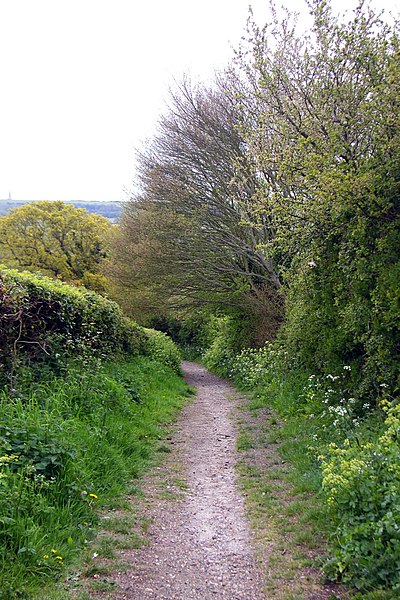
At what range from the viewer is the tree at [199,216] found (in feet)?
58.2

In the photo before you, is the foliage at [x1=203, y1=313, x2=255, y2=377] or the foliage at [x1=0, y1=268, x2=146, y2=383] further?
the foliage at [x1=203, y1=313, x2=255, y2=377]

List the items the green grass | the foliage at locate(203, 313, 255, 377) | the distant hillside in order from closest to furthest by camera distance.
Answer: the green grass, the foliage at locate(203, 313, 255, 377), the distant hillside

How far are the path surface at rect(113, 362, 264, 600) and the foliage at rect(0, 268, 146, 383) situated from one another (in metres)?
2.48

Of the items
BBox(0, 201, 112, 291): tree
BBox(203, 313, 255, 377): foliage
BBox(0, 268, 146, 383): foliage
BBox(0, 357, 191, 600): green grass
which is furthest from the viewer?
BBox(0, 201, 112, 291): tree

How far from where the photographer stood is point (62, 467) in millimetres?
4898

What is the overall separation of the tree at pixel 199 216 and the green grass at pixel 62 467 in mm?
10496

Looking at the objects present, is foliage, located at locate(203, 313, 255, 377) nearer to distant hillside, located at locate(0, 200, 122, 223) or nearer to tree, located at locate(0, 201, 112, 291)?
distant hillside, located at locate(0, 200, 122, 223)

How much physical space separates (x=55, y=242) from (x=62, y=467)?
29498 mm

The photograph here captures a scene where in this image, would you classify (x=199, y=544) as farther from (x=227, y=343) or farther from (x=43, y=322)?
(x=227, y=343)

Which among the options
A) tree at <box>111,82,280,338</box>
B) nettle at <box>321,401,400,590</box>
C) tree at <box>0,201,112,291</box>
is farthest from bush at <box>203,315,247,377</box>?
nettle at <box>321,401,400,590</box>

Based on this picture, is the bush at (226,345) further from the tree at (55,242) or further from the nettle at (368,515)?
the nettle at (368,515)

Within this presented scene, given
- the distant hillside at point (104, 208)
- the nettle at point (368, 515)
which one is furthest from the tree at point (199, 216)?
the nettle at point (368, 515)

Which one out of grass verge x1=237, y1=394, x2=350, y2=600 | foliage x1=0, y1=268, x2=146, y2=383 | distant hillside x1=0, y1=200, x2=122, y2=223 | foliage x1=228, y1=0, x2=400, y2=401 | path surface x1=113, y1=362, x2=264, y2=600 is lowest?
path surface x1=113, y1=362, x2=264, y2=600

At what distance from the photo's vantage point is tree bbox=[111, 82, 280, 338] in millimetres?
17734
